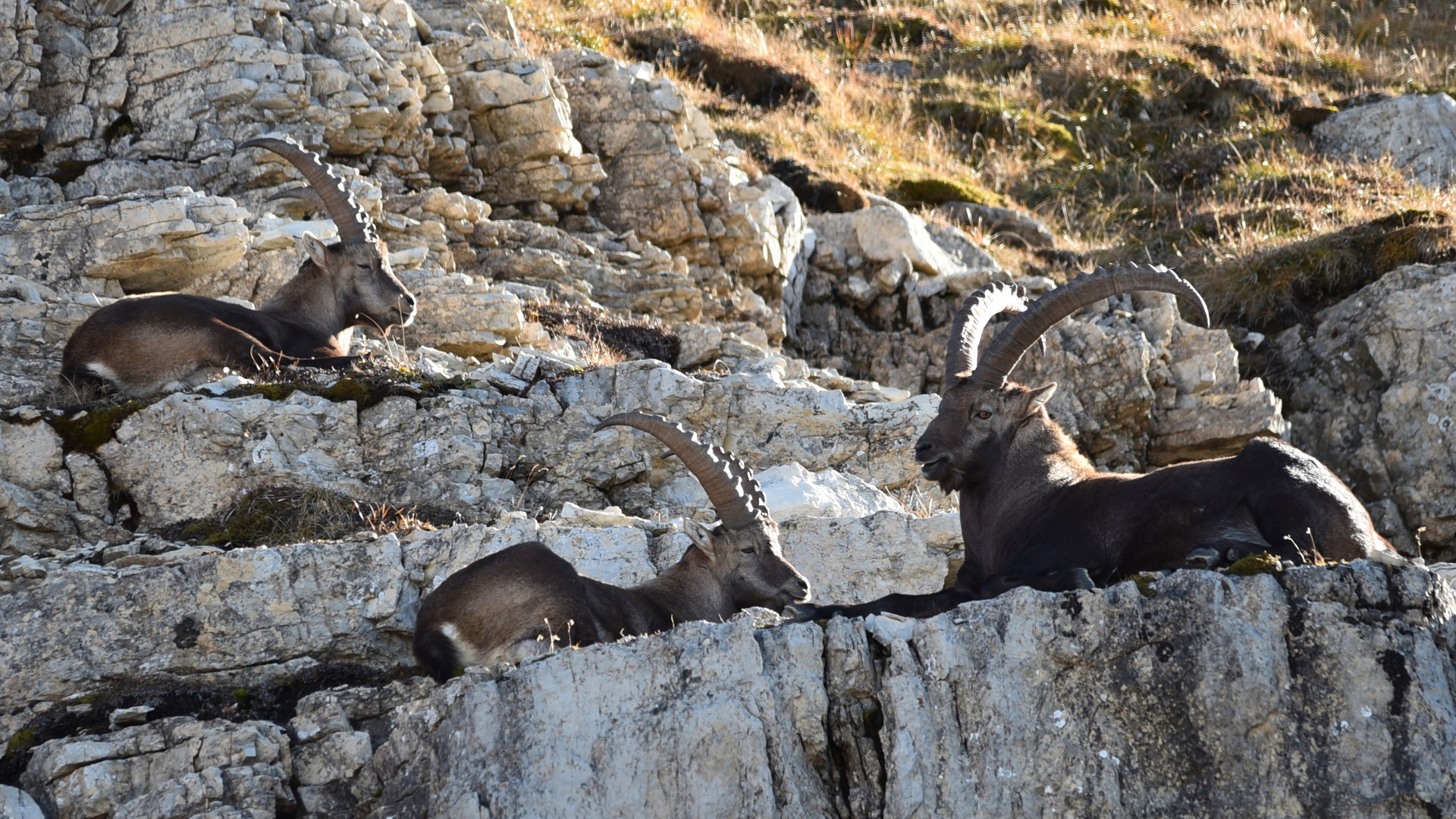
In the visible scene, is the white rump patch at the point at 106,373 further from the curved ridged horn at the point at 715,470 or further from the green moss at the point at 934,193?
the green moss at the point at 934,193

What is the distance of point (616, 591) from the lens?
8.42 metres

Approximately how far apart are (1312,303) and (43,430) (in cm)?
1387

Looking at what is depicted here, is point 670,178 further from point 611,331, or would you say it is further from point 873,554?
point 873,554

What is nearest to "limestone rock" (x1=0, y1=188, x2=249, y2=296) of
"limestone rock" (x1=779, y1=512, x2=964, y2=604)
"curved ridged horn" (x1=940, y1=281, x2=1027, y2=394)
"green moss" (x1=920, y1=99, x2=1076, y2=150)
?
"limestone rock" (x1=779, y1=512, x2=964, y2=604)

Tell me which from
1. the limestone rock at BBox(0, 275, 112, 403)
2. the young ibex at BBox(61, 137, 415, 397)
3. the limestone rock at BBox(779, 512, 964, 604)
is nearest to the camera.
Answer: the limestone rock at BBox(779, 512, 964, 604)

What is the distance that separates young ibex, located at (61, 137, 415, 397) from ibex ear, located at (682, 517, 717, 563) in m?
4.10

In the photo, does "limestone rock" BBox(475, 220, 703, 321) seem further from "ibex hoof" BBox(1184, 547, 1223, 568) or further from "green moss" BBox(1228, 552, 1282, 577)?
"green moss" BBox(1228, 552, 1282, 577)

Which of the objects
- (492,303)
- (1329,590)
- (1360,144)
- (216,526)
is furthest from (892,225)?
(1329,590)

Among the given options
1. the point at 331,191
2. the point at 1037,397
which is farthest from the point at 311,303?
the point at 1037,397

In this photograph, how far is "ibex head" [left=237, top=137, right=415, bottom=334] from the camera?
13.1 metres

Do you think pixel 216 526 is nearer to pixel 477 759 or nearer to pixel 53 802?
pixel 53 802

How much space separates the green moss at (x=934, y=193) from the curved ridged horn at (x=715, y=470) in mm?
13749

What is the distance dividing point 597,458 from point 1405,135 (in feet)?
57.1

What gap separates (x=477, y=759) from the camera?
20.1 feet
